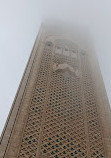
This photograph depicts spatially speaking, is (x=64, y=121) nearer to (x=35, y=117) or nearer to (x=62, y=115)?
(x=62, y=115)

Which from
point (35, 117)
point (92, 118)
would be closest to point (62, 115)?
point (35, 117)

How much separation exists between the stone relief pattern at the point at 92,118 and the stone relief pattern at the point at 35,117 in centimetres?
177

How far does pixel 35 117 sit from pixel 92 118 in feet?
7.30

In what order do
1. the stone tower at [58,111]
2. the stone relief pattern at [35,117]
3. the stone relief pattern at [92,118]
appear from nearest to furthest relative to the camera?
1. the stone relief pattern at [35,117]
2. the stone tower at [58,111]
3. the stone relief pattern at [92,118]

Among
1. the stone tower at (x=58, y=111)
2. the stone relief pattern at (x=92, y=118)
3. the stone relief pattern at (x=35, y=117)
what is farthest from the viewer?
the stone relief pattern at (x=92, y=118)

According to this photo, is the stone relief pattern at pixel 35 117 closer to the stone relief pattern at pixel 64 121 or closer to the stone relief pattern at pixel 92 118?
the stone relief pattern at pixel 64 121

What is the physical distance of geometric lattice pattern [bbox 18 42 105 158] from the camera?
22.4 feet

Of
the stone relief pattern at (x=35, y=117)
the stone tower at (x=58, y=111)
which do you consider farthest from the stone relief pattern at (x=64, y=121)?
the stone relief pattern at (x=35, y=117)

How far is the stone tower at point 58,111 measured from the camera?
6.75 metres

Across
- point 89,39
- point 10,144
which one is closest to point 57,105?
point 10,144

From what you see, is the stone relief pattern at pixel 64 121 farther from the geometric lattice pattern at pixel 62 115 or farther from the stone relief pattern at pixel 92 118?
the stone relief pattern at pixel 92 118

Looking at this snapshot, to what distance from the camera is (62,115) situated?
804 centimetres

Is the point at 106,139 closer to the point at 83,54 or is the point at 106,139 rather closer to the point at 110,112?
the point at 110,112

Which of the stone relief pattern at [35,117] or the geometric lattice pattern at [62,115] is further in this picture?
the geometric lattice pattern at [62,115]
